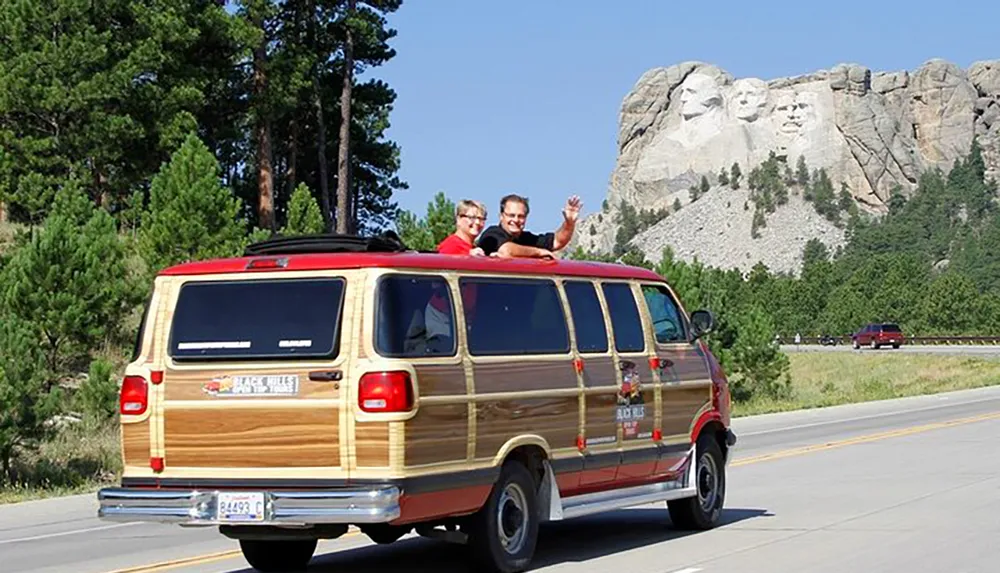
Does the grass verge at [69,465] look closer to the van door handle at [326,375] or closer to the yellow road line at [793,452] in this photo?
the yellow road line at [793,452]

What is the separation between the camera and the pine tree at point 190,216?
105ft

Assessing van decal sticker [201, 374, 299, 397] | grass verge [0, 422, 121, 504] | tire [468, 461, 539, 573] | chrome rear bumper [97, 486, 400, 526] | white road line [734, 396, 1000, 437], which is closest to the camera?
chrome rear bumper [97, 486, 400, 526]

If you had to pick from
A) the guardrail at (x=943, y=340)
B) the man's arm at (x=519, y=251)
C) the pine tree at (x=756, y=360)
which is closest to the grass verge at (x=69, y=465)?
the man's arm at (x=519, y=251)

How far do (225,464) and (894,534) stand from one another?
546 centimetres

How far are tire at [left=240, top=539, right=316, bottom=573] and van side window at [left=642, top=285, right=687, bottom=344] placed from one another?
129 inches

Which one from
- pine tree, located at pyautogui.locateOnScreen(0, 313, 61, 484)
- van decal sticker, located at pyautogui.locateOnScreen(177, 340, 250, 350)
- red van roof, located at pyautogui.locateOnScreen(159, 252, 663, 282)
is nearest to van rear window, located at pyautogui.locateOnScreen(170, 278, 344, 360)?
van decal sticker, located at pyautogui.locateOnScreen(177, 340, 250, 350)

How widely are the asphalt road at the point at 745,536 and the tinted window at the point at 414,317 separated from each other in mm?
1937

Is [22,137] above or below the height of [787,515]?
above

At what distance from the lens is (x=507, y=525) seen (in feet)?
36.2

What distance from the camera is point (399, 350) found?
10.1 metres

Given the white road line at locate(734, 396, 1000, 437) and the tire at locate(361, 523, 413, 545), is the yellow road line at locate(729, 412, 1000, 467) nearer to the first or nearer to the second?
the white road line at locate(734, 396, 1000, 437)

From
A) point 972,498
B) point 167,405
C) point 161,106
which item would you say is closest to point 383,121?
point 161,106

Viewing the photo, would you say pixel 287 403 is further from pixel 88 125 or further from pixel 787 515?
pixel 88 125

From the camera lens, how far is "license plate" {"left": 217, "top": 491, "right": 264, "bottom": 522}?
32.9ft
